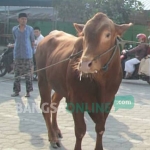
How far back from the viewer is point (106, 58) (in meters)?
3.22

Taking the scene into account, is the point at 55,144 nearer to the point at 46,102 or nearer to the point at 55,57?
the point at 46,102

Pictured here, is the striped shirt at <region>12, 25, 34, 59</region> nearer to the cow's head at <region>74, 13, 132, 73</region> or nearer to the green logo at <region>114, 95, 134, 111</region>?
the green logo at <region>114, 95, 134, 111</region>

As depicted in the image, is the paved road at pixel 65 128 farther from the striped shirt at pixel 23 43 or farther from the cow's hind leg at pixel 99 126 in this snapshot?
the striped shirt at pixel 23 43

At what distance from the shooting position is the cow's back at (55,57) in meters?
3.97

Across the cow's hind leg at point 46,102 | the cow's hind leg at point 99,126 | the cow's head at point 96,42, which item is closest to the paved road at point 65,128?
the cow's hind leg at point 46,102

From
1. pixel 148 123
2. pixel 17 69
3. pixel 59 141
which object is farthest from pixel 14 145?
pixel 17 69

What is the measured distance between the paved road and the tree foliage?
27.4ft

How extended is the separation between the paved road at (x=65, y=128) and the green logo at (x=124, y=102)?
0.50 feet

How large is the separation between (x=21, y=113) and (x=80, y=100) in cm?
260

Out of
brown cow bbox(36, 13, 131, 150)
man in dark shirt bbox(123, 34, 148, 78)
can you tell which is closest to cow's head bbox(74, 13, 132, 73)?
brown cow bbox(36, 13, 131, 150)

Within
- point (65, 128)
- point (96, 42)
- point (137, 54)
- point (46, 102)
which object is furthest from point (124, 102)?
point (96, 42)

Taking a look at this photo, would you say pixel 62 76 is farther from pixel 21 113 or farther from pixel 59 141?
pixel 21 113

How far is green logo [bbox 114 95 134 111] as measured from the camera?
6562 millimetres

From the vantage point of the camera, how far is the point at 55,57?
4.30 meters
